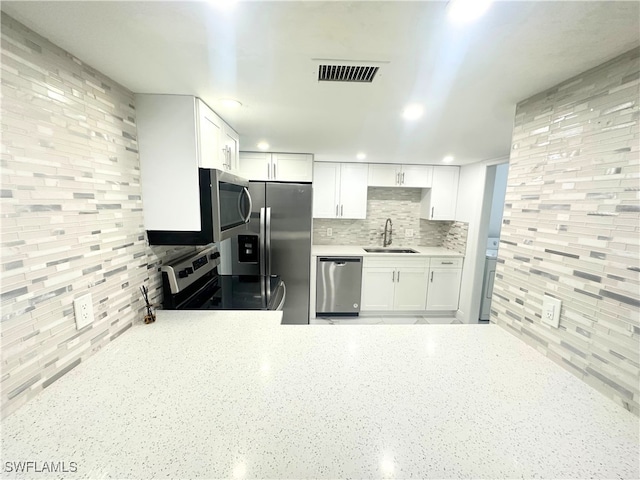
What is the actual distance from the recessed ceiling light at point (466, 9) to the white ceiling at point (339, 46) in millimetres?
20

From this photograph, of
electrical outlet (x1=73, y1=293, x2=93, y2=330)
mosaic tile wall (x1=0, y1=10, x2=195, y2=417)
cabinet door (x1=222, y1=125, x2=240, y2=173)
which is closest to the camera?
mosaic tile wall (x1=0, y1=10, x2=195, y2=417)

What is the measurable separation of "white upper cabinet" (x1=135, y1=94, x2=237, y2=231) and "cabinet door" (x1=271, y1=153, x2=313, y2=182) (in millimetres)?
1505

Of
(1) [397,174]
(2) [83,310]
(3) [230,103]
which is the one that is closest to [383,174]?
(1) [397,174]

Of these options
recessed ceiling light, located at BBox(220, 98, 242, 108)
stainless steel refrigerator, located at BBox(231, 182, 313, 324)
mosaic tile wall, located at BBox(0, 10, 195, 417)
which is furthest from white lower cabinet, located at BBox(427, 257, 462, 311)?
mosaic tile wall, located at BBox(0, 10, 195, 417)

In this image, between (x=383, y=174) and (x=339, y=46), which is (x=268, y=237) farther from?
(x=339, y=46)

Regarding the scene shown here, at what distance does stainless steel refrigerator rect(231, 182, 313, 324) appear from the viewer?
2721 millimetres

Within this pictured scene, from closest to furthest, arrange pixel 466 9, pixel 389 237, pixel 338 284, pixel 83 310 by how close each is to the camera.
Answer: pixel 466 9 < pixel 83 310 < pixel 338 284 < pixel 389 237

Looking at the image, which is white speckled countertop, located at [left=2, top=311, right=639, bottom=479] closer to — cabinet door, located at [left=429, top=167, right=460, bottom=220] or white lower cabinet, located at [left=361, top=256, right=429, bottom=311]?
white lower cabinet, located at [left=361, top=256, right=429, bottom=311]

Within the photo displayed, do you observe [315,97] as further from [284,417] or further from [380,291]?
[380,291]

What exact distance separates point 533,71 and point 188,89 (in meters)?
1.42

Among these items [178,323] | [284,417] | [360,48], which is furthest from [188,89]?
[284,417]

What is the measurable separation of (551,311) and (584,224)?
14.0 inches

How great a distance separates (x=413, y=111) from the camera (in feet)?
4.55

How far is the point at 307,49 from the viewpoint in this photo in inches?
33.1
